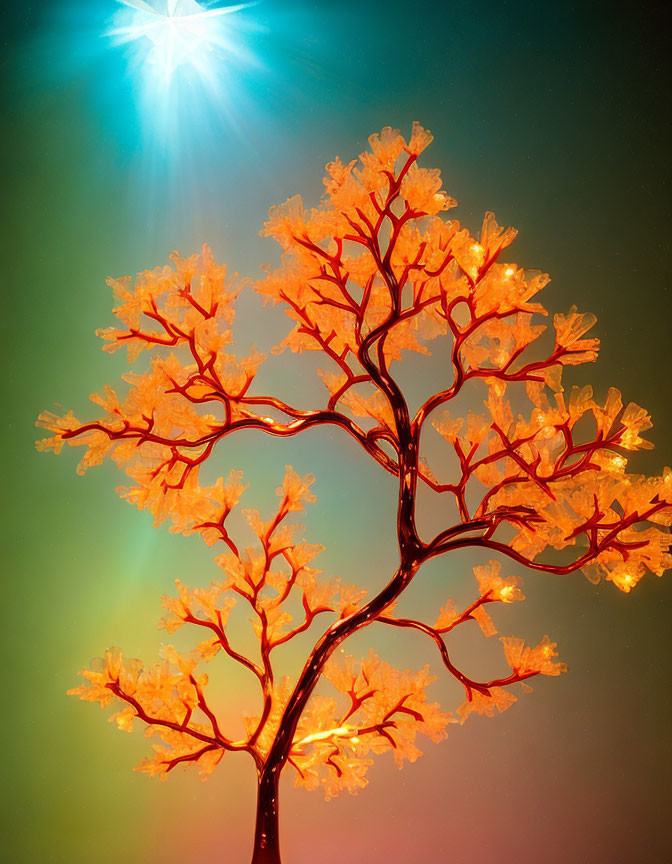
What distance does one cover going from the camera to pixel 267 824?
3.29 ft

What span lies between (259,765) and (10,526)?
757 millimetres

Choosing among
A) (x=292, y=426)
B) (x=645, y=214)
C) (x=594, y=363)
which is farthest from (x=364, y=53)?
(x=292, y=426)

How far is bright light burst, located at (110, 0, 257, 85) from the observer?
5.11 ft

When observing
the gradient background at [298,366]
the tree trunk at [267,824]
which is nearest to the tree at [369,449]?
the tree trunk at [267,824]

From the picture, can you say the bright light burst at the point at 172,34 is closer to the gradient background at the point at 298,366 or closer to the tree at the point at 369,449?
the gradient background at the point at 298,366

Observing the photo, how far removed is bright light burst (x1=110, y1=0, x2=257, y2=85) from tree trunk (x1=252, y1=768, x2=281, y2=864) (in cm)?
148

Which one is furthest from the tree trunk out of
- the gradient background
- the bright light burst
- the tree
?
the bright light burst

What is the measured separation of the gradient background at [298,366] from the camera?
1.36 m

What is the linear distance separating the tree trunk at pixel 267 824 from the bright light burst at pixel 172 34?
1.48m

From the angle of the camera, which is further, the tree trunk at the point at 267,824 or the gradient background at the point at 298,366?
the gradient background at the point at 298,366

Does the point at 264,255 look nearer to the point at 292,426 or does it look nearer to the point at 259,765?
the point at 292,426

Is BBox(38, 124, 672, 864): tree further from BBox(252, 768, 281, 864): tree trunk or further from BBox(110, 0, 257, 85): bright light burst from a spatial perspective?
BBox(110, 0, 257, 85): bright light burst

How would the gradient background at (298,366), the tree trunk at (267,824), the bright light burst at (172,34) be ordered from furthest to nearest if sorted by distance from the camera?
the bright light burst at (172,34), the gradient background at (298,366), the tree trunk at (267,824)

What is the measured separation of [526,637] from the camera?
4.65 feet
